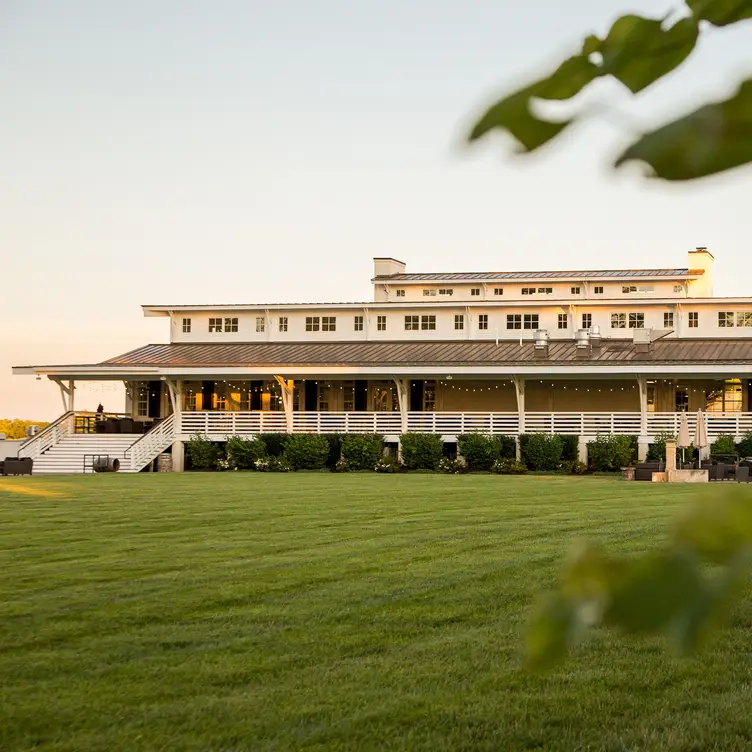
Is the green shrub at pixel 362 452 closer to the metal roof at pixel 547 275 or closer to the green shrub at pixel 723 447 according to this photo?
the green shrub at pixel 723 447

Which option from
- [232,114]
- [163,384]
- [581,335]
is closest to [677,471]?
[581,335]

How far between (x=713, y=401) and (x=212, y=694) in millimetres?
39358

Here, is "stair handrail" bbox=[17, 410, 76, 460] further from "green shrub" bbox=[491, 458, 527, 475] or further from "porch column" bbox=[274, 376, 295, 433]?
"green shrub" bbox=[491, 458, 527, 475]

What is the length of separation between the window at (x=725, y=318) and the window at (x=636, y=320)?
3.30 metres

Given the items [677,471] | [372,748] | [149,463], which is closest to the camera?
[372,748]

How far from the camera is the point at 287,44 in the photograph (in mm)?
1813

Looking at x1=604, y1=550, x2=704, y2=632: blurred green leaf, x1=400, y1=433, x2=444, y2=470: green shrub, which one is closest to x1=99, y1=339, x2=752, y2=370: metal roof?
x1=400, y1=433, x2=444, y2=470: green shrub

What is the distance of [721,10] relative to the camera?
77 cm

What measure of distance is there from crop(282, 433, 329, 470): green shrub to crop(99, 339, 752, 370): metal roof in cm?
401

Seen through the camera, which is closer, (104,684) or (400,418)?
(104,684)

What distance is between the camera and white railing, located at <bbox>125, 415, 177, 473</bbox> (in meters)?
40.4

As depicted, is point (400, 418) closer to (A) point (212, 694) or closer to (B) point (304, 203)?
(A) point (212, 694)

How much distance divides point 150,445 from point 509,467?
48.1ft

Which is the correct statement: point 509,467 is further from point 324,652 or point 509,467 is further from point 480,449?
point 324,652
